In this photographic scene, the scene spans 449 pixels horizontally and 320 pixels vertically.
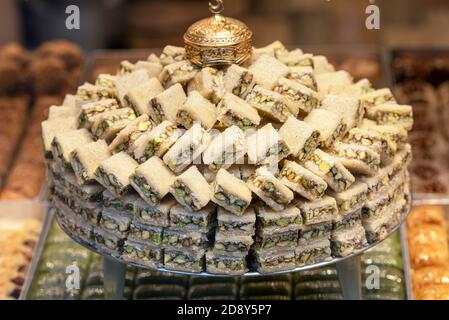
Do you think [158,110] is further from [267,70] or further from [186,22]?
[186,22]

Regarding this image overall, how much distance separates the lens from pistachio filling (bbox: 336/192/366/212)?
2.83 meters

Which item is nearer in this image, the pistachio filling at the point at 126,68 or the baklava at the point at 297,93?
the baklava at the point at 297,93

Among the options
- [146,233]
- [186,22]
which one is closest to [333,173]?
[146,233]

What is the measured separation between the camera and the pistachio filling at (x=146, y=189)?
2.74m

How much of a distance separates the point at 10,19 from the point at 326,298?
3191 millimetres

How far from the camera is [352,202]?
2.85m

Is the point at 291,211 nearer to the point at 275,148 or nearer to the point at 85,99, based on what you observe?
the point at 275,148

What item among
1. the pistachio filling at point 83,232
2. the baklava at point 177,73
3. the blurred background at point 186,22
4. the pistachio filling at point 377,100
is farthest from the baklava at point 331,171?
the blurred background at point 186,22

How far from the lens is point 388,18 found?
6.20 metres

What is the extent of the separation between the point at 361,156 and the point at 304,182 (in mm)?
248

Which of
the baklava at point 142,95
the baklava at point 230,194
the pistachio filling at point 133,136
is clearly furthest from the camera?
the baklava at point 142,95

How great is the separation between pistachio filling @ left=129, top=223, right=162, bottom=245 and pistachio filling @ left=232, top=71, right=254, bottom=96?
547 millimetres

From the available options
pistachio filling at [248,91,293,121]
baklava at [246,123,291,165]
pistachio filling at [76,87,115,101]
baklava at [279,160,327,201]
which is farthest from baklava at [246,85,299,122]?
pistachio filling at [76,87,115,101]

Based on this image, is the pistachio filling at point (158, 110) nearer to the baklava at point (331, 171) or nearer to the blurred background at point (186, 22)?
the baklava at point (331, 171)
